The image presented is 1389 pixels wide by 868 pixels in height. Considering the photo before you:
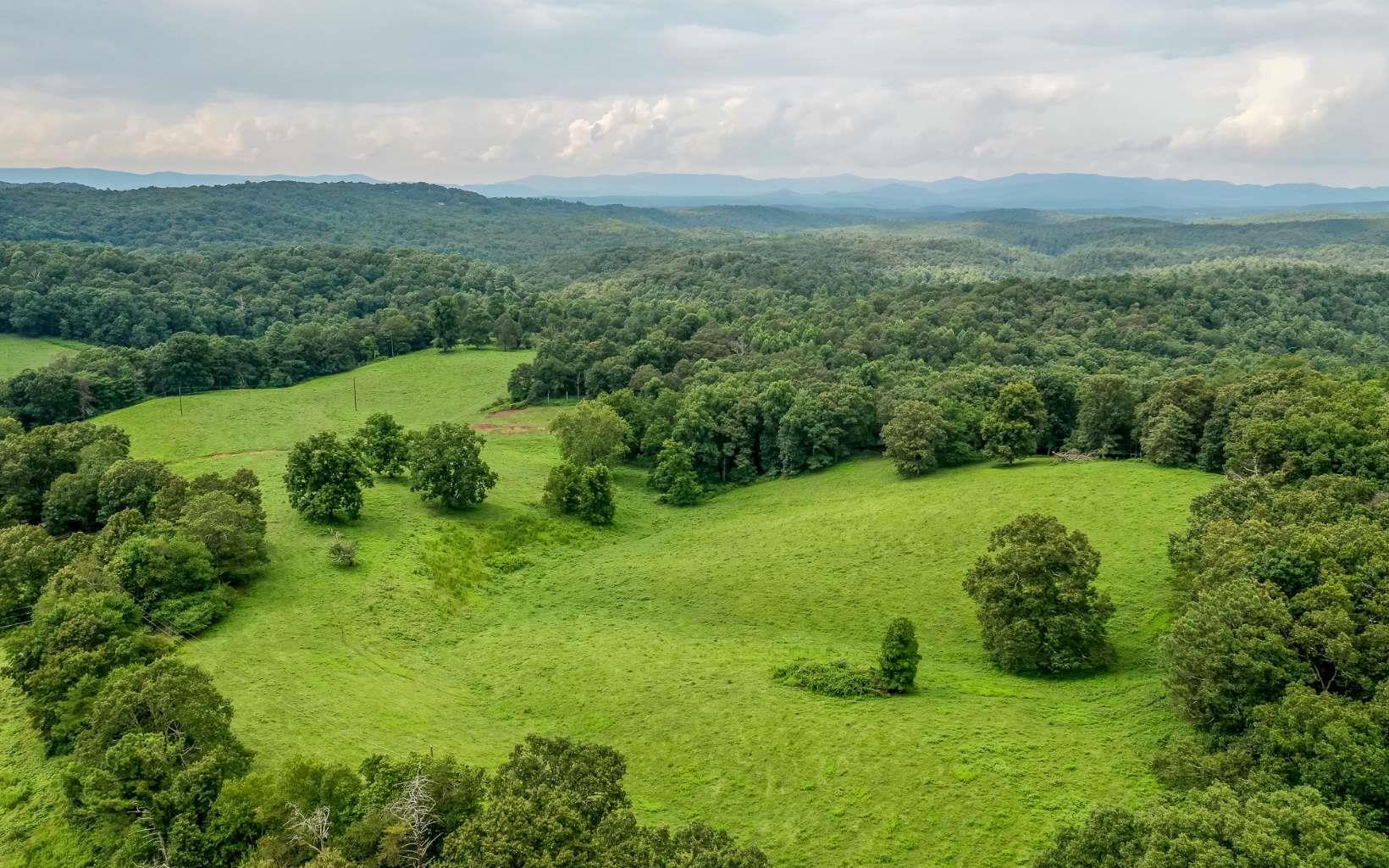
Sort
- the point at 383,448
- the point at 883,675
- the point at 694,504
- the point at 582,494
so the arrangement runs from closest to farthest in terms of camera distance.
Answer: the point at 883,675, the point at 582,494, the point at 383,448, the point at 694,504

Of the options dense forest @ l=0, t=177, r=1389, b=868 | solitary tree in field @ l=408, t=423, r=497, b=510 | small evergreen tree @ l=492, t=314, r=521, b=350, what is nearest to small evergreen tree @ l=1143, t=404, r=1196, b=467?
dense forest @ l=0, t=177, r=1389, b=868

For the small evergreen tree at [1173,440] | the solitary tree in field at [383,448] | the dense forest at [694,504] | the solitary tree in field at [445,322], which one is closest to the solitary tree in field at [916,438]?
the dense forest at [694,504]

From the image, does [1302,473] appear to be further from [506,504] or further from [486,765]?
[506,504]

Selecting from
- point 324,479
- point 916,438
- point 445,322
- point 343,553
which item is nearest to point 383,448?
point 324,479

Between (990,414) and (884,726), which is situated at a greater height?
(990,414)

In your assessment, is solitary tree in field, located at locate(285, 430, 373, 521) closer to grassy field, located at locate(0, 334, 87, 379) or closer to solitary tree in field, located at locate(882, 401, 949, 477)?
solitary tree in field, located at locate(882, 401, 949, 477)

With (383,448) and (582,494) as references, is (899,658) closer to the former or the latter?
(582,494)

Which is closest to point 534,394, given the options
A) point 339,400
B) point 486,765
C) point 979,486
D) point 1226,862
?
point 339,400
